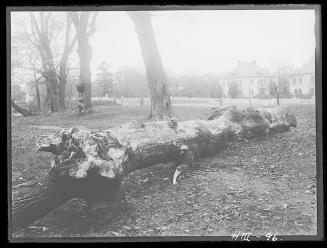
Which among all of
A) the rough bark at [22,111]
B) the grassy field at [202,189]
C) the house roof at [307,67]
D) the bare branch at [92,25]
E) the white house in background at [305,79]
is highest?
the bare branch at [92,25]

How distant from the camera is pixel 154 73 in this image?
15.1 ft

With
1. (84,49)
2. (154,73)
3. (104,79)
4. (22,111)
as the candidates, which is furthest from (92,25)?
(22,111)

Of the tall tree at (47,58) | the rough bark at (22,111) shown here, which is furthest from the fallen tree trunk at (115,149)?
the tall tree at (47,58)

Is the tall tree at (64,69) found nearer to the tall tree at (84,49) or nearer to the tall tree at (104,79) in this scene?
the tall tree at (84,49)

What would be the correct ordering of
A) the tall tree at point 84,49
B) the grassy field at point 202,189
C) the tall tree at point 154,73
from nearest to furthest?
the grassy field at point 202,189, the tall tree at point 84,49, the tall tree at point 154,73

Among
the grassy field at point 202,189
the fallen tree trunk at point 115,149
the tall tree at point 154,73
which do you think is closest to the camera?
the fallen tree trunk at point 115,149

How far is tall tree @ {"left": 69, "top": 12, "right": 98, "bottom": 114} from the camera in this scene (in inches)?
177

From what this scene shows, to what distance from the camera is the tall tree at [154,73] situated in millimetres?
4609

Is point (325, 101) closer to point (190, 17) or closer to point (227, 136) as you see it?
point (227, 136)

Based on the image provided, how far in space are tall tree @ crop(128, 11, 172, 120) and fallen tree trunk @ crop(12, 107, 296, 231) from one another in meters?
0.16

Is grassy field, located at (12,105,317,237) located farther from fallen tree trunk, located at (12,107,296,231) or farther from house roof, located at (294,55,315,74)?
house roof, located at (294,55,315,74)

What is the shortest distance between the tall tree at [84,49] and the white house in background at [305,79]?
2397 mm

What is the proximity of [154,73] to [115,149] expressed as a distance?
3.36ft

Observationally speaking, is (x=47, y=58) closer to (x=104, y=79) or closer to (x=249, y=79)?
(x=104, y=79)
